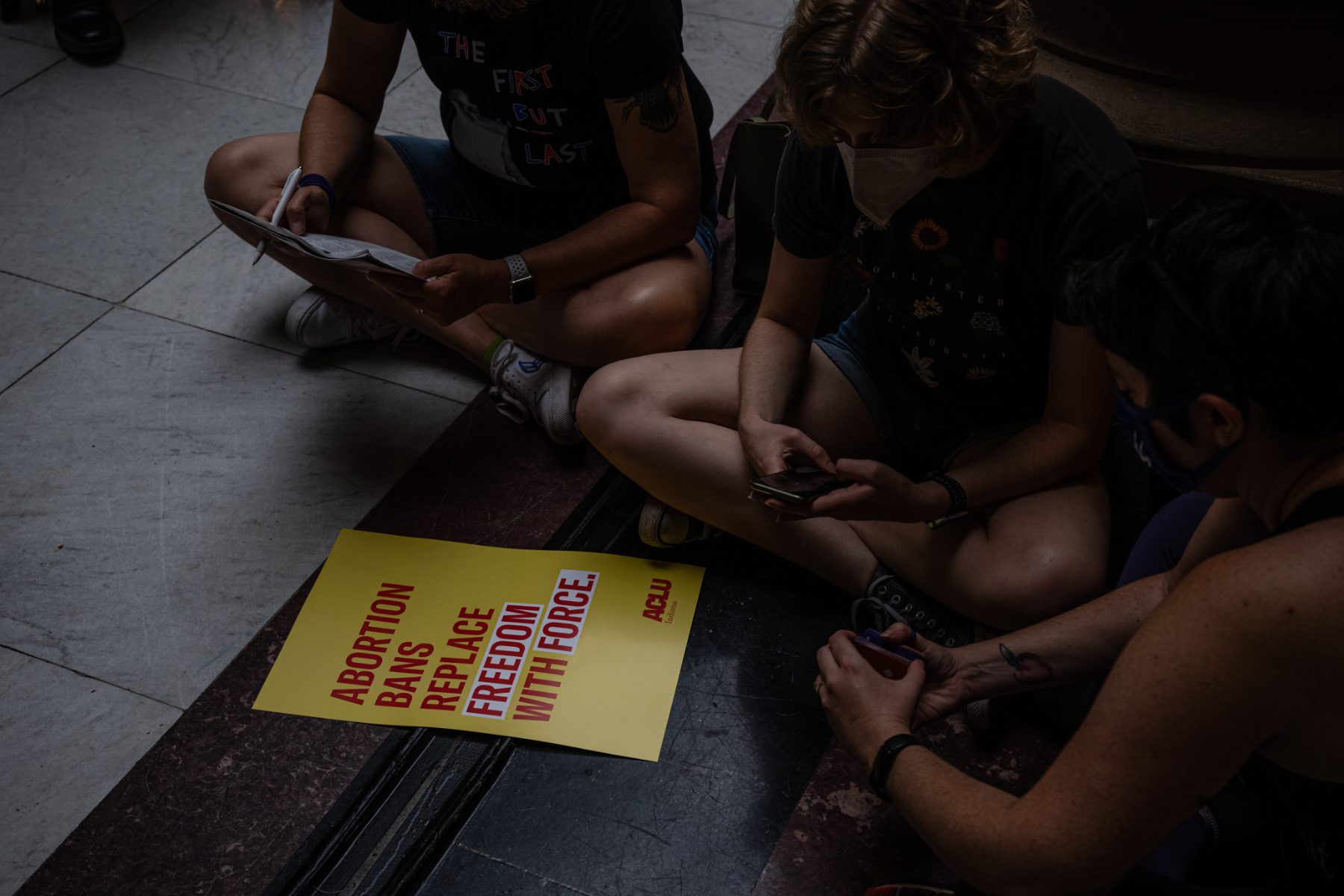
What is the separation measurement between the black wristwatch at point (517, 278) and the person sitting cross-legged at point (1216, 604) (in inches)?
44.0

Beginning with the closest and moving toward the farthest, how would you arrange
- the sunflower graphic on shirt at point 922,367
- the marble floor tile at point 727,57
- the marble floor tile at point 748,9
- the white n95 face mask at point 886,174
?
the white n95 face mask at point 886,174 → the sunflower graphic on shirt at point 922,367 → the marble floor tile at point 727,57 → the marble floor tile at point 748,9

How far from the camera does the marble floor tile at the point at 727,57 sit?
3066 millimetres

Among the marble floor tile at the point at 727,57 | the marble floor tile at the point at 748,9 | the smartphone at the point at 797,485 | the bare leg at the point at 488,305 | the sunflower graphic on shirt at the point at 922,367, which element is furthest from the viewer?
the marble floor tile at the point at 748,9

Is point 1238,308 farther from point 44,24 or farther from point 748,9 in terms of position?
point 44,24

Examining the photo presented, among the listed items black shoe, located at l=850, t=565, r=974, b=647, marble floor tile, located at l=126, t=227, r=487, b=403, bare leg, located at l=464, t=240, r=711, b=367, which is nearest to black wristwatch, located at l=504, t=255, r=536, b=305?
bare leg, located at l=464, t=240, r=711, b=367

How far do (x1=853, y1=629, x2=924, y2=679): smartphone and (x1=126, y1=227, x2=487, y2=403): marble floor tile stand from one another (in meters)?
1.14

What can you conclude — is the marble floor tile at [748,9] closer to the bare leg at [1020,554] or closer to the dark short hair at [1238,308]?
the bare leg at [1020,554]

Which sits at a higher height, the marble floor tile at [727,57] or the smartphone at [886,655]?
the smartphone at [886,655]

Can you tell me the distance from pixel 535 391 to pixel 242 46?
1.88m

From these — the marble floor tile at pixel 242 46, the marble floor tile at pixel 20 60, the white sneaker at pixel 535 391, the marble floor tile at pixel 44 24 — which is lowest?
the marble floor tile at pixel 20 60

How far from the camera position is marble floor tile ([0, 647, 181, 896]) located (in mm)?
1603

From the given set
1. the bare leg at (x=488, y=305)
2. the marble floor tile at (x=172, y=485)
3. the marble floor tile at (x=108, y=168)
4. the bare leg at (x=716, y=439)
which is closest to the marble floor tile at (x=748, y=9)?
the marble floor tile at (x=108, y=168)


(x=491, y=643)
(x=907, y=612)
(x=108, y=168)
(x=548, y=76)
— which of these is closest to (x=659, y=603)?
(x=491, y=643)

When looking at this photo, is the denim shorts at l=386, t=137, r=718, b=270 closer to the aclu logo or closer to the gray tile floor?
the gray tile floor
